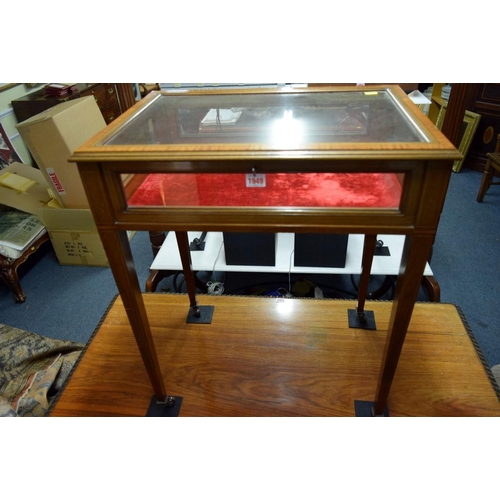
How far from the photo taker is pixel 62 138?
74.5 inches

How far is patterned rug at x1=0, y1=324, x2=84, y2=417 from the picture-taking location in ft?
3.94

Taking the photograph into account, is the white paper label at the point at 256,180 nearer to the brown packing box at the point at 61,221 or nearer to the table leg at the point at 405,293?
the table leg at the point at 405,293

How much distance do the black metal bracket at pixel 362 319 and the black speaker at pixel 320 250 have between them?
38 cm

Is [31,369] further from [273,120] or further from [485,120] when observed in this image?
[485,120]

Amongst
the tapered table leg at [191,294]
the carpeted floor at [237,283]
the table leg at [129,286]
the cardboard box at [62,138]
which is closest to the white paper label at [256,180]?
the table leg at [129,286]

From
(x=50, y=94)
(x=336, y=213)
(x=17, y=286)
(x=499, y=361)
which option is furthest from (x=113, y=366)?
(x=50, y=94)

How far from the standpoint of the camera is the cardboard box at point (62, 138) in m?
1.87

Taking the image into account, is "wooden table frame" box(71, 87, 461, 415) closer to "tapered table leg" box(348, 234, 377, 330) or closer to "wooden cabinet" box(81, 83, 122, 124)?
"tapered table leg" box(348, 234, 377, 330)

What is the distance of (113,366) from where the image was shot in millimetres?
1229

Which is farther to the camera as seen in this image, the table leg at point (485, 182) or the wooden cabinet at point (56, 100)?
the table leg at point (485, 182)

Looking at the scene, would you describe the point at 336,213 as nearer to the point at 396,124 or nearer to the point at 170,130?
the point at 396,124

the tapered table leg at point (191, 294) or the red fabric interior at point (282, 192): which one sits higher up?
the red fabric interior at point (282, 192)

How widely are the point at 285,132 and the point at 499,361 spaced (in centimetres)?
149

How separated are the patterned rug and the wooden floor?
145 millimetres
